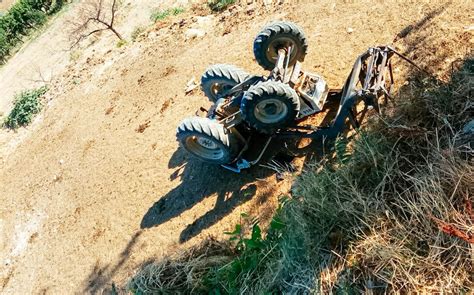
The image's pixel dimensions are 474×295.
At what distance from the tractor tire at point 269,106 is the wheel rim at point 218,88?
1.40 metres

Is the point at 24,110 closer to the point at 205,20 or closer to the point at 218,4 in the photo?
the point at 205,20

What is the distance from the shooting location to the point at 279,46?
670 centimetres

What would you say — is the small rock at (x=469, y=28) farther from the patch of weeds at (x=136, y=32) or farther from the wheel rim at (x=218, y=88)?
the patch of weeds at (x=136, y=32)

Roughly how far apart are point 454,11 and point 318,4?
298 centimetres

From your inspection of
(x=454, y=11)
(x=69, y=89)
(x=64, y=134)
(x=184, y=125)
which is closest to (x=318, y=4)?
(x=454, y=11)

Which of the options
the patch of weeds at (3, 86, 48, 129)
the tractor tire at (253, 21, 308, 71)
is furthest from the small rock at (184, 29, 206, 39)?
the patch of weeds at (3, 86, 48, 129)

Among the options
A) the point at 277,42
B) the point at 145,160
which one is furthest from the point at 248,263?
the point at 145,160

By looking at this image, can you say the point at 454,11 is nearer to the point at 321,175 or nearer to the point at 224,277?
the point at 321,175

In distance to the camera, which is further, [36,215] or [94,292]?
[36,215]

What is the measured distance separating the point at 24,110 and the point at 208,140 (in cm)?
927

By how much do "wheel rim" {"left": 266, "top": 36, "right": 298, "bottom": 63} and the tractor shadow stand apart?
1743mm

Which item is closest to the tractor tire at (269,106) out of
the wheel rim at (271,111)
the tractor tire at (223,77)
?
the wheel rim at (271,111)

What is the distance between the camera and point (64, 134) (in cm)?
1107

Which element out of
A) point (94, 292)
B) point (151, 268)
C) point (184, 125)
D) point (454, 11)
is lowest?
point (94, 292)
